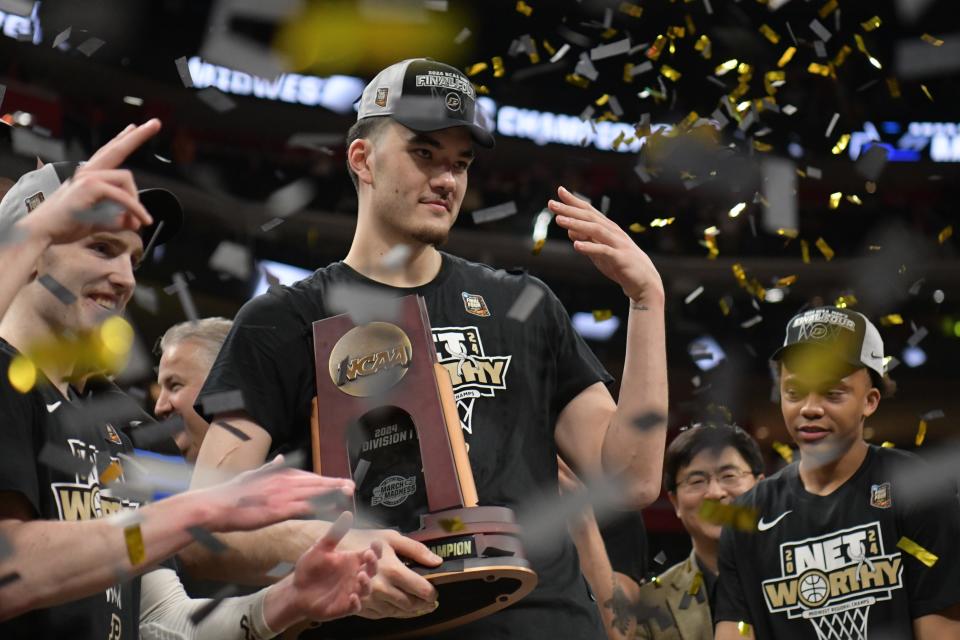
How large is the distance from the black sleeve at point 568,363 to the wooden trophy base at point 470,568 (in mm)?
510

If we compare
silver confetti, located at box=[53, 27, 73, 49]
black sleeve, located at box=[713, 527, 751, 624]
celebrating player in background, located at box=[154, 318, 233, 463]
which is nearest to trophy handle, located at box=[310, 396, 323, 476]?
celebrating player in background, located at box=[154, 318, 233, 463]

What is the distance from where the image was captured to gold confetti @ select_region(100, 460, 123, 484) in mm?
2137

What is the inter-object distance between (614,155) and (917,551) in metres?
10.0

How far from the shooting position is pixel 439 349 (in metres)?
2.48

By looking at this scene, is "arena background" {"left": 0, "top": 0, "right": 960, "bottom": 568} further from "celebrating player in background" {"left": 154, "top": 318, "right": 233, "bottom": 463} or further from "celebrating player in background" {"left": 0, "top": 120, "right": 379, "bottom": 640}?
"celebrating player in background" {"left": 0, "top": 120, "right": 379, "bottom": 640}

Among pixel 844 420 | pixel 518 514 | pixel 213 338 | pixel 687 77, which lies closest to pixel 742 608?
pixel 844 420

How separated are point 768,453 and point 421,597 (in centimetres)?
1054

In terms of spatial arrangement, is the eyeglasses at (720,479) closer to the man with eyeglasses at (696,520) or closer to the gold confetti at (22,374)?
the man with eyeglasses at (696,520)

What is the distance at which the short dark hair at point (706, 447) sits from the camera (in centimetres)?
441

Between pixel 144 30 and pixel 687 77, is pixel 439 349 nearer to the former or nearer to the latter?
pixel 144 30

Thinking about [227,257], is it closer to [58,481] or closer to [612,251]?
[612,251]

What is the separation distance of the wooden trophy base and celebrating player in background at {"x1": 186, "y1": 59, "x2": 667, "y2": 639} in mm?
106

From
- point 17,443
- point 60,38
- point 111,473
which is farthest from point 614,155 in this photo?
point 17,443

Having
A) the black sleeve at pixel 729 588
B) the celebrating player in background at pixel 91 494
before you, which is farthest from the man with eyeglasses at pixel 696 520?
the celebrating player in background at pixel 91 494
